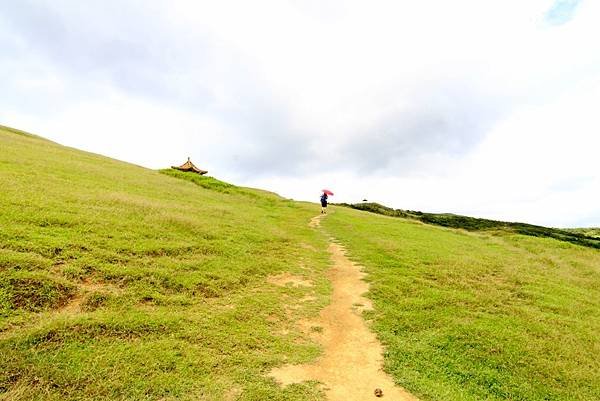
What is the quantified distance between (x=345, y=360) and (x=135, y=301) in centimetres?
783

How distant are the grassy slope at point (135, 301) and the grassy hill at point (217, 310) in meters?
0.06

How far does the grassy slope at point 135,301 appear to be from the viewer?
32.6 feet

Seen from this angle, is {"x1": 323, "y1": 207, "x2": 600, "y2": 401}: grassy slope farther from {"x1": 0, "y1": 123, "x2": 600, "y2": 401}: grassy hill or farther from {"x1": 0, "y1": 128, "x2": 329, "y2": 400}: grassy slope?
{"x1": 0, "y1": 128, "x2": 329, "y2": 400}: grassy slope

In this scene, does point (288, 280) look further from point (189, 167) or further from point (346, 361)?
point (189, 167)

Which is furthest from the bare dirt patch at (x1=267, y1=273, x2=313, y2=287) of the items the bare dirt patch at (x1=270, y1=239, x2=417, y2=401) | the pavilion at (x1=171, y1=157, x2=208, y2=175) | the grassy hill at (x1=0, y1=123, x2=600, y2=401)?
the pavilion at (x1=171, y1=157, x2=208, y2=175)

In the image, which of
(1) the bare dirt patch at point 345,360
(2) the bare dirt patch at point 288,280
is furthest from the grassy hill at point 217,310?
(1) the bare dirt patch at point 345,360

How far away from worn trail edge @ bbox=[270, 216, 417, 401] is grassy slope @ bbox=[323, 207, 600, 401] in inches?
23.1

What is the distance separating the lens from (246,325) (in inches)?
539

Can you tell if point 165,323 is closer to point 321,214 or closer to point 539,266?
point 539,266

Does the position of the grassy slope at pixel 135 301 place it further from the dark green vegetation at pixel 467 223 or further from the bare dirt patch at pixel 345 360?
the dark green vegetation at pixel 467 223

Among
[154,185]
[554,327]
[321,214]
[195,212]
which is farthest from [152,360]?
[321,214]

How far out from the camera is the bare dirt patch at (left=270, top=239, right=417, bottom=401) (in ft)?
35.2

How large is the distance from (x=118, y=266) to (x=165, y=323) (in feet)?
14.4

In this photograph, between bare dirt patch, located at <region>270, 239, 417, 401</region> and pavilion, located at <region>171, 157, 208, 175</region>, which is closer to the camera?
bare dirt patch, located at <region>270, 239, 417, 401</region>
